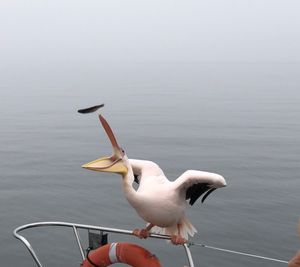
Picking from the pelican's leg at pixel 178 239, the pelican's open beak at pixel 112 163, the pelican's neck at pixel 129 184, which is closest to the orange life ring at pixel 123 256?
the pelican's leg at pixel 178 239

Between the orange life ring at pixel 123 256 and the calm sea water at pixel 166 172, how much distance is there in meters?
6.08

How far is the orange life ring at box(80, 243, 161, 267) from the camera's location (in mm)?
4617

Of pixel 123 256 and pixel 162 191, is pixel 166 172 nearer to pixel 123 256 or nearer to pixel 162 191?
pixel 123 256

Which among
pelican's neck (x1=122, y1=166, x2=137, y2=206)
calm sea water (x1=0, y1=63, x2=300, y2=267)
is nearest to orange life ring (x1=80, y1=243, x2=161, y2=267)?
pelican's neck (x1=122, y1=166, x2=137, y2=206)

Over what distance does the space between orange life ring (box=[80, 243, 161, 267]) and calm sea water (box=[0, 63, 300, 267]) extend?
608cm

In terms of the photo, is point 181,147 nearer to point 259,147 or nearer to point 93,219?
point 259,147

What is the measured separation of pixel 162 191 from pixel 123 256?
692mm

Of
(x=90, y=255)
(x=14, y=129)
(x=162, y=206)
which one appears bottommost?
(x=14, y=129)

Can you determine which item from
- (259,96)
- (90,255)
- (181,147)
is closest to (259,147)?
(181,147)

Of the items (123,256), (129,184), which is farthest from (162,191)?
(123,256)

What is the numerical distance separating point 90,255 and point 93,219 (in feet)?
29.8

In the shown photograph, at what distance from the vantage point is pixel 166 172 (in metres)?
18.8

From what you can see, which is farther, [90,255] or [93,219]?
[93,219]

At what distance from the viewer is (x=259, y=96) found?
51.7 metres
